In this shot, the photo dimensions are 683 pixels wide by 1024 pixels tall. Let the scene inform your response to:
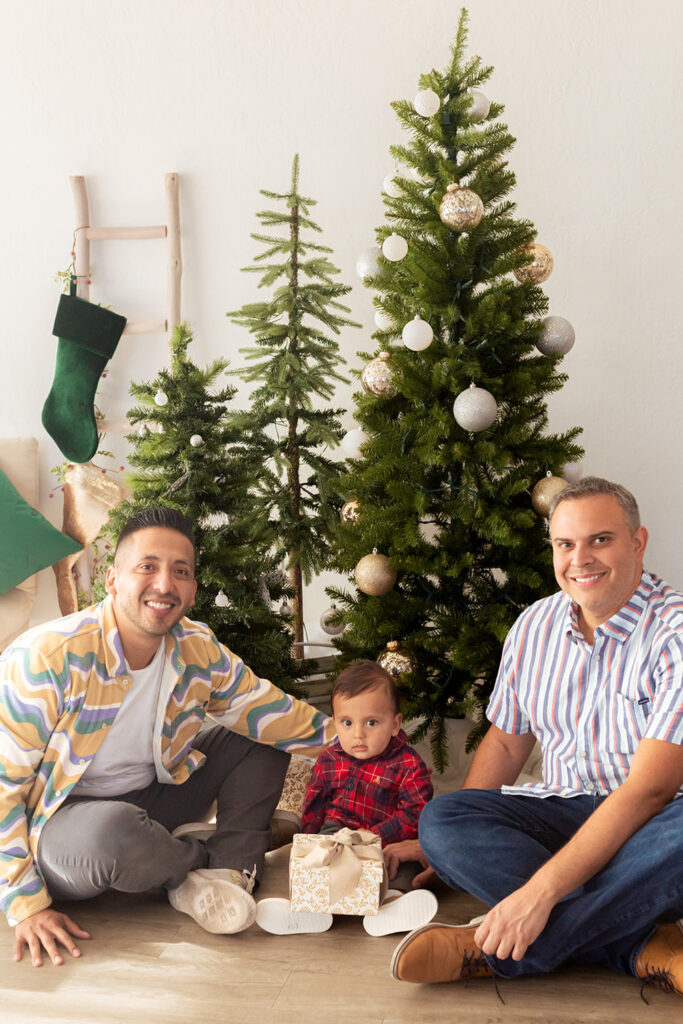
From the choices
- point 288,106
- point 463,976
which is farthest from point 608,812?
point 288,106

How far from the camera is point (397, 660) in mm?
2369

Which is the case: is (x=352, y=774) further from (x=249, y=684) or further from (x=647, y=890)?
(x=647, y=890)

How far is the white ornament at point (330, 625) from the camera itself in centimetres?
266

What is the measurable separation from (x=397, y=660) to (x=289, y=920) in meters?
0.73

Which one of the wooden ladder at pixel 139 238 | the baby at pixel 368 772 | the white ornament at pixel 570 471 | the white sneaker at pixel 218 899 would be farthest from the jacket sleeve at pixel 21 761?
the wooden ladder at pixel 139 238

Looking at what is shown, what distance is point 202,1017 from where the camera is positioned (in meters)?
1.54

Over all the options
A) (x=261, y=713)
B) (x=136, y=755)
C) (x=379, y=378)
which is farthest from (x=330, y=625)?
(x=136, y=755)

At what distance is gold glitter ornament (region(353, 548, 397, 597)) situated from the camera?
237 centimetres

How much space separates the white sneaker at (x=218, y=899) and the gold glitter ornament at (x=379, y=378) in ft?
3.92

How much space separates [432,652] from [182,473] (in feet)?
2.66

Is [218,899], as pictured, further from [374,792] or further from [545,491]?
[545,491]

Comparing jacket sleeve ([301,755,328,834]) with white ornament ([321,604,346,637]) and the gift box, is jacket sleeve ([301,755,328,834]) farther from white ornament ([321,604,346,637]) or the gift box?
white ornament ([321,604,346,637])

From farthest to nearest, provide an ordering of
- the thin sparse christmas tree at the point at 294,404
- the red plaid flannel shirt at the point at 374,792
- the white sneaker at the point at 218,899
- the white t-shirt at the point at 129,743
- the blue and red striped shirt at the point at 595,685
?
the thin sparse christmas tree at the point at 294,404 → the red plaid flannel shirt at the point at 374,792 → the white t-shirt at the point at 129,743 → the white sneaker at the point at 218,899 → the blue and red striped shirt at the point at 595,685

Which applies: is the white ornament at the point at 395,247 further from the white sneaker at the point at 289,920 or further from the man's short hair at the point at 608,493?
the white sneaker at the point at 289,920
